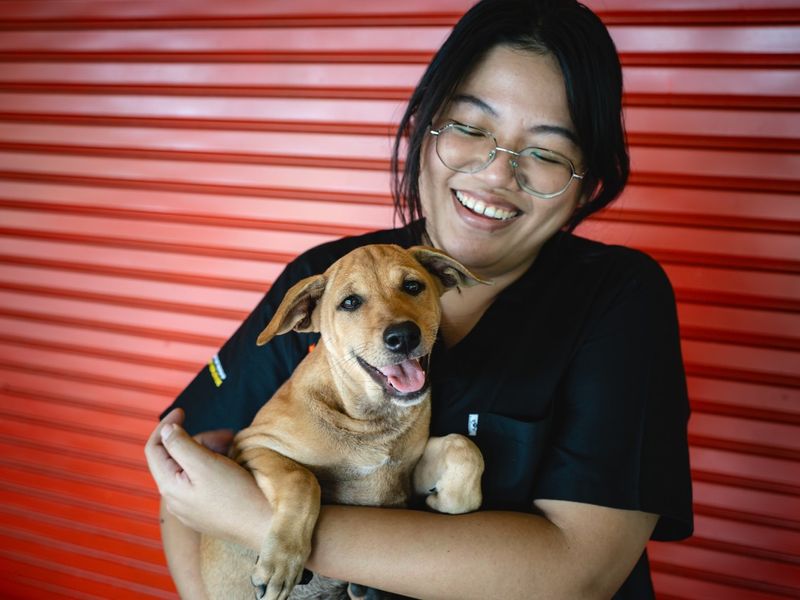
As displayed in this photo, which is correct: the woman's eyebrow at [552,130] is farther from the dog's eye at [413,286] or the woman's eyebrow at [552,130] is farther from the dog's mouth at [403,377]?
the dog's mouth at [403,377]

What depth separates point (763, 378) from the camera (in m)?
3.13

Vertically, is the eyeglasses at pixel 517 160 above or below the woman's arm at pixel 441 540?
above

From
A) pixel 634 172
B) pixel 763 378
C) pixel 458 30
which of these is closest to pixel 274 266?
pixel 634 172

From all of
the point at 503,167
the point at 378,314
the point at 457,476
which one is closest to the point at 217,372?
the point at 378,314

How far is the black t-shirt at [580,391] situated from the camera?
1683mm

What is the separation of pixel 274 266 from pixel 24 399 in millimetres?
1939

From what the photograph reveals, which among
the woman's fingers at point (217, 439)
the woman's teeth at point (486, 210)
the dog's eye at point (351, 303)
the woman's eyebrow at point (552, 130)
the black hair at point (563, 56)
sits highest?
the black hair at point (563, 56)

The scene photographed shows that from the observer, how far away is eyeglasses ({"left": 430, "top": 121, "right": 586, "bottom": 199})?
6.00 feet

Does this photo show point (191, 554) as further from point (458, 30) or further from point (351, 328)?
point (458, 30)

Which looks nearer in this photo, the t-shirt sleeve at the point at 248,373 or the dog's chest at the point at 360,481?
the dog's chest at the point at 360,481

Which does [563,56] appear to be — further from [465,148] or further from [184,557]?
[184,557]

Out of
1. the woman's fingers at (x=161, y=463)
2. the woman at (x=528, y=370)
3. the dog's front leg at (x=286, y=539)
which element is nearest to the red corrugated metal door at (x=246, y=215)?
the woman at (x=528, y=370)

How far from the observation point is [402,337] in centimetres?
174

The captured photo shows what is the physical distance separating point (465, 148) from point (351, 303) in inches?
20.4
